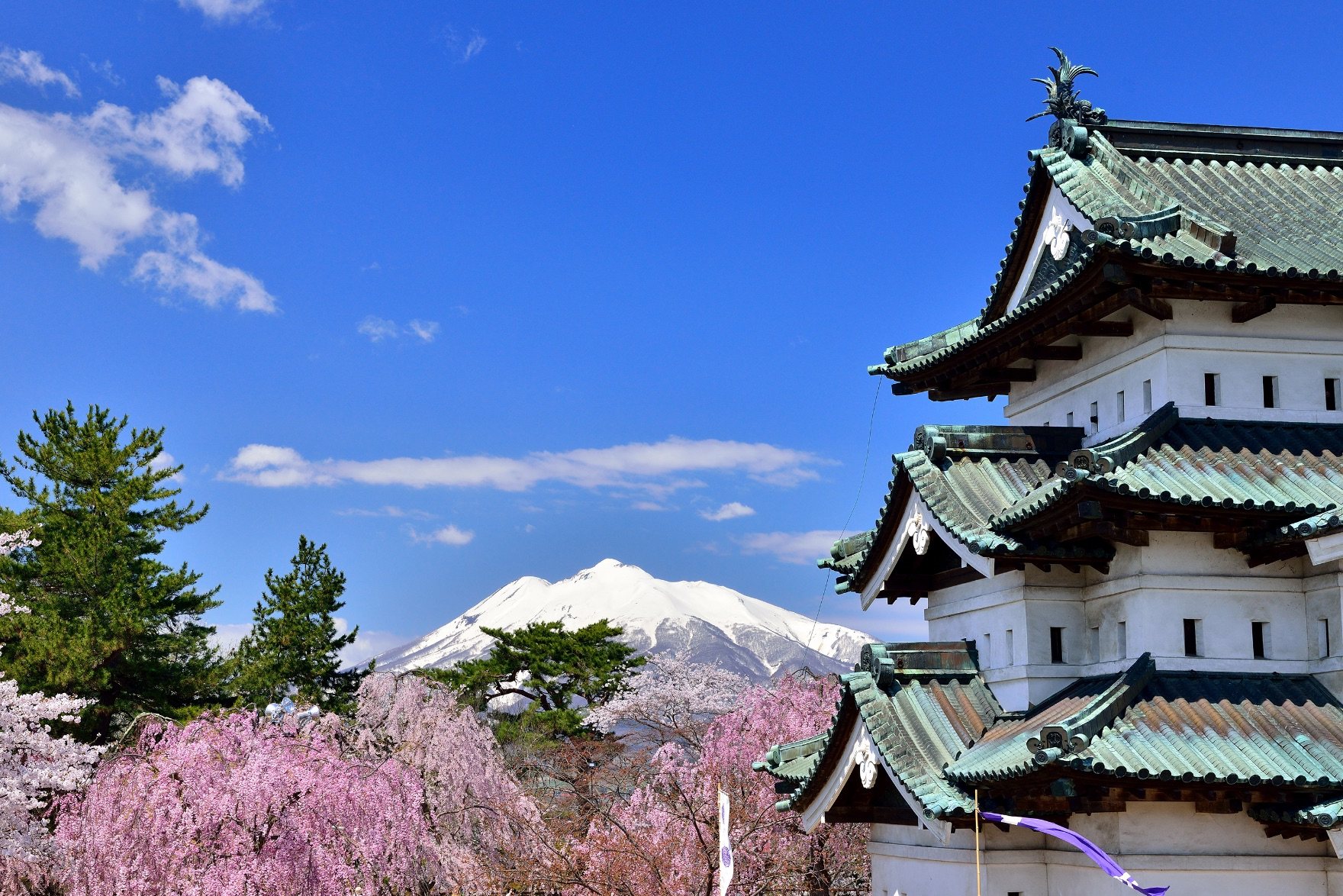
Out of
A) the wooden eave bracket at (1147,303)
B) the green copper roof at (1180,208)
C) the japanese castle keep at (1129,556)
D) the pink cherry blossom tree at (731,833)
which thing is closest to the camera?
the japanese castle keep at (1129,556)

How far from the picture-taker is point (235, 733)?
21.9 meters

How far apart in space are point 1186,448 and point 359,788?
13193 mm

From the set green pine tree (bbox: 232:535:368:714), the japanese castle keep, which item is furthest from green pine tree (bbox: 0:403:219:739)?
the japanese castle keep

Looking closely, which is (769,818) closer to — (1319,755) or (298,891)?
(298,891)

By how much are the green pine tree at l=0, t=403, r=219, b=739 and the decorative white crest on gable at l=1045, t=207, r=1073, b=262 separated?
27887 mm

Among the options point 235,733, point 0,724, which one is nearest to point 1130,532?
point 235,733

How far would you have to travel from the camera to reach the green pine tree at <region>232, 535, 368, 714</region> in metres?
44.6

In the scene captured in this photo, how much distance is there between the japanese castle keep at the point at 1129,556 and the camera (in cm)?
1238

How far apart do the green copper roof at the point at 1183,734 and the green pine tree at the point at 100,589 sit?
28486 millimetres

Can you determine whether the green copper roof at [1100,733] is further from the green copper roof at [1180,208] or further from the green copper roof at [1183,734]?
the green copper roof at [1180,208]

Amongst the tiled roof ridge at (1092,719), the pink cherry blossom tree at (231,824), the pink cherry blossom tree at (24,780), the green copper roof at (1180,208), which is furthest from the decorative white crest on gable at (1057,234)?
the pink cherry blossom tree at (24,780)

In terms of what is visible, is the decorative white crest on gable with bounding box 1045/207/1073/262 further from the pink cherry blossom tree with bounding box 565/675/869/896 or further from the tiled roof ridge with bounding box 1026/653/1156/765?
the pink cherry blossom tree with bounding box 565/675/869/896

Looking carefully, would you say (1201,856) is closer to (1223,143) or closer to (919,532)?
(919,532)

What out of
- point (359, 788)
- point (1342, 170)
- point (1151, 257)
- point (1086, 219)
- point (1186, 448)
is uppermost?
point (1342, 170)
